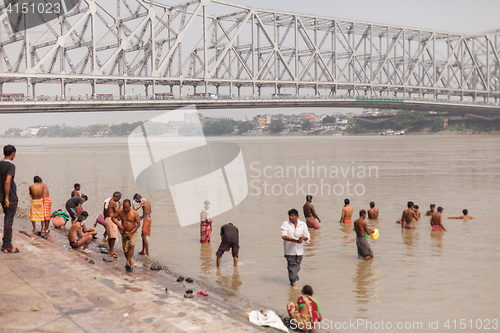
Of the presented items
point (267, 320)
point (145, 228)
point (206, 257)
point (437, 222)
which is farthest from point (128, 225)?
point (437, 222)

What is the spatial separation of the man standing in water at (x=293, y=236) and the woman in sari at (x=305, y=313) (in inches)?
76.1

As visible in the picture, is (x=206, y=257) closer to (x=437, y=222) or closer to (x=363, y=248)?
(x=363, y=248)

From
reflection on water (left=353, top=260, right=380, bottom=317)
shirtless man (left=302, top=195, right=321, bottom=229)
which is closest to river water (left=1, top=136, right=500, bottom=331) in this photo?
reflection on water (left=353, top=260, right=380, bottom=317)

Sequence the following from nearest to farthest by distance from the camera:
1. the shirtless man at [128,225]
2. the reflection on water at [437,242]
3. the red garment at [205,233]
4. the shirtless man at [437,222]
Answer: the shirtless man at [128,225] < the reflection on water at [437,242] < the red garment at [205,233] < the shirtless man at [437,222]

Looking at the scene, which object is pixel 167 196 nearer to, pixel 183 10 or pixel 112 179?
pixel 112 179

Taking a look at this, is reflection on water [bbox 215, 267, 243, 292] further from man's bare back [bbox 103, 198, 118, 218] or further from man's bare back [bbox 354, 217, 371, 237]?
man's bare back [bbox 354, 217, 371, 237]

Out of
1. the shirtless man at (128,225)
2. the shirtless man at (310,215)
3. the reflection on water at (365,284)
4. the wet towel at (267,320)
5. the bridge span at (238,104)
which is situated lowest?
the reflection on water at (365,284)

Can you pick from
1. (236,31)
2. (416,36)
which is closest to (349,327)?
(236,31)

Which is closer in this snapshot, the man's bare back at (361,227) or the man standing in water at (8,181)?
the man standing in water at (8,181)

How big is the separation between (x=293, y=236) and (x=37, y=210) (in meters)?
6.94

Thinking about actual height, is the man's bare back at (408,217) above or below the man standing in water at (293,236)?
below

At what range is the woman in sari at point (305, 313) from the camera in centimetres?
709

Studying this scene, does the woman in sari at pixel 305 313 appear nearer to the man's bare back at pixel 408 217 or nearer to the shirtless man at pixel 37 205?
the shirtless man at pixel 37 205

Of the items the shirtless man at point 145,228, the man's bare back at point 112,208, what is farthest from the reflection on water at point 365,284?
the man's bare back at point 112,208
